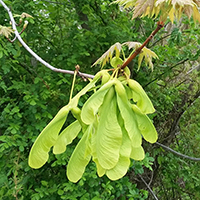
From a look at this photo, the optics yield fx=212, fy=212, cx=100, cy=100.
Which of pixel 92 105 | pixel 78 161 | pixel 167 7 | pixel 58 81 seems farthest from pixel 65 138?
pixel 58 81

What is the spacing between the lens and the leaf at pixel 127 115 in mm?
558

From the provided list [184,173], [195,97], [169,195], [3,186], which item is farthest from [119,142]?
[169,195]

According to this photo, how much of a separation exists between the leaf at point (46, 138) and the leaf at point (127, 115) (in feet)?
0.49

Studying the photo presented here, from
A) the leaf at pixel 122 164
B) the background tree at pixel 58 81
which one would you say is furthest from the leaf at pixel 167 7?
the background tree at pixel 58 81

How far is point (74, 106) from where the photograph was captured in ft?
2.00

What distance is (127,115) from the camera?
1.86ft

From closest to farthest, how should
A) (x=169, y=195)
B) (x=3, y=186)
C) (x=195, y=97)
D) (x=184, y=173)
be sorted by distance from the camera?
(x=3, y=186)
(x=184, y=173)
(x=195, y=97)
(x=169, y=195)

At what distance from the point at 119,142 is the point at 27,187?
1.71m

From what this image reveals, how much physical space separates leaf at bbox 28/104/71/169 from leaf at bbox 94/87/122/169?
0.37ft

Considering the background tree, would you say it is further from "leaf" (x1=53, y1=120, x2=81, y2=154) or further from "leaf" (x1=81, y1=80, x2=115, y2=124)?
"leaf" (x1=81, y1=80, x2=115, y2=124)

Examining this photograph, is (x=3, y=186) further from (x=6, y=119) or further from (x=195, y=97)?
(x=195, y=97)

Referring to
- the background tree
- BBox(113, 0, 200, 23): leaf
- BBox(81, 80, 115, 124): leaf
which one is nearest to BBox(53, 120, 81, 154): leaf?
BBox(81, 80, 115, 124): leaf

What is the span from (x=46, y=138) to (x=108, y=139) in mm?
→ 192

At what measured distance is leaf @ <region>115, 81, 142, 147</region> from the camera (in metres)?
0.56
